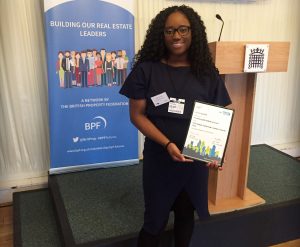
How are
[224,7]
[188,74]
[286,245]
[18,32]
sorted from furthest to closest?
[224,7], [18,32], [286,245], [188,74]

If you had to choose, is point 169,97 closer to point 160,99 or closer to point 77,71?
point 160,99

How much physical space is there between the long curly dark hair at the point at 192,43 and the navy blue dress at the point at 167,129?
0.04 metres

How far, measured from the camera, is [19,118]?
7.92 feet

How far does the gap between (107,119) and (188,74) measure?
4.31 feet

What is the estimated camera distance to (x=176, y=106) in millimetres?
1277

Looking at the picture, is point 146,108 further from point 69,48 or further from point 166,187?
point 69,48

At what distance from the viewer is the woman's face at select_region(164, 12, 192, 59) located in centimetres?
124

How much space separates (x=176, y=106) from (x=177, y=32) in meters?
0.31

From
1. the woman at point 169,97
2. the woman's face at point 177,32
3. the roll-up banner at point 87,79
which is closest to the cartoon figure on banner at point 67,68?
the roll-up banner at point 87,79

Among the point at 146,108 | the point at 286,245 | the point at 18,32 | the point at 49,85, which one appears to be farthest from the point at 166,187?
the point at 18,32

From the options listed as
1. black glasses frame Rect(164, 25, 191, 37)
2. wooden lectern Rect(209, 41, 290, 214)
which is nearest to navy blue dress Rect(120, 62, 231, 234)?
black glasses frame Rect(164, 25, 191, 37)

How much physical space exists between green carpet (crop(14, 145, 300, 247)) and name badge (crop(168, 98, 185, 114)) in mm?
847

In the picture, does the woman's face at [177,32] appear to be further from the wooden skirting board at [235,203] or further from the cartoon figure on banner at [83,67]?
the cartoon figure on banner at [83,67]

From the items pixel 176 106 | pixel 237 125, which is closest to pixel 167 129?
pixel 176 106
